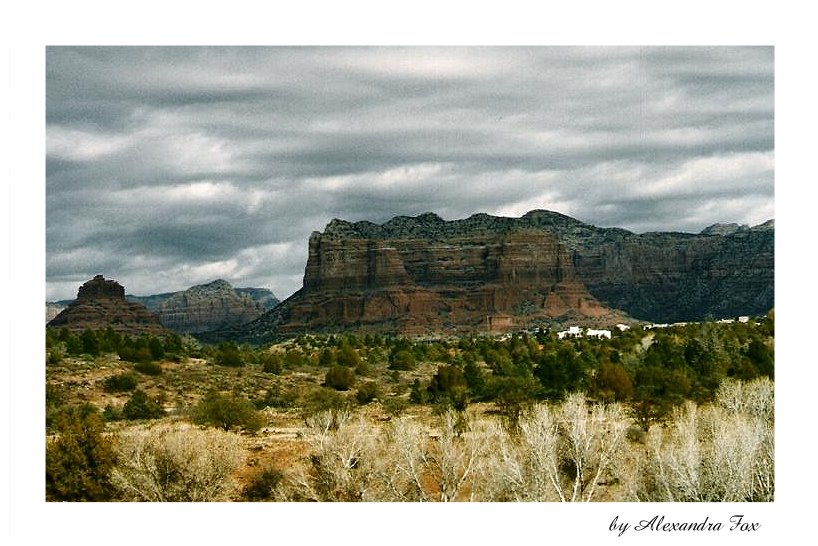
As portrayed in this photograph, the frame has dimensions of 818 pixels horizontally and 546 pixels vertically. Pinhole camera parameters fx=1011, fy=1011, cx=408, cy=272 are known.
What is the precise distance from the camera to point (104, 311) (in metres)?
99.5

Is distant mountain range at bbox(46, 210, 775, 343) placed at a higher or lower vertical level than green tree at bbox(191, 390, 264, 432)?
higher

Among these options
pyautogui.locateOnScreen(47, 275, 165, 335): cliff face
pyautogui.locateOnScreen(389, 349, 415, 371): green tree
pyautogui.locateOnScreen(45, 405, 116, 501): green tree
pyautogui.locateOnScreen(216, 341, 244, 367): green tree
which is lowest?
pyautogui.locateOnScreen(45, 405, 116, 501): green tree

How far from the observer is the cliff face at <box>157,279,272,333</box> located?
12262 centimetres

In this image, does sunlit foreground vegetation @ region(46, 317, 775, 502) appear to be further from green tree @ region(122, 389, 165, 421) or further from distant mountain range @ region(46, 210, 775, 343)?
distant mountain range @ region(46, 210, 775, 343)

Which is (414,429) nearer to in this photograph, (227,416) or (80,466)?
(80,466)

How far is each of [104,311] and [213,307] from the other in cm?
2922

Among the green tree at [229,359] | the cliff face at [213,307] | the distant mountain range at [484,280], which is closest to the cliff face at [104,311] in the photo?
the distant mountain range at [484,280]

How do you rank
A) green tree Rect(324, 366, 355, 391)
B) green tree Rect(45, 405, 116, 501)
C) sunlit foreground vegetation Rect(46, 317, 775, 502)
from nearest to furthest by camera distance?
sunlit foreground vegetation Rect(46, 317, 775, 502) < green tree Rect(45, 405, 116, 501) < green tree Rect(324, 366, 355, 391)

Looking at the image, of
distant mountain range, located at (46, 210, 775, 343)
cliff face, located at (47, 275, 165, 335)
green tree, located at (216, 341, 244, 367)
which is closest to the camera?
green tree, located at (216, 341, 244, 367)

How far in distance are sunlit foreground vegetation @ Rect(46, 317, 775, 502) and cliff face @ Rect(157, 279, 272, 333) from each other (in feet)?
219

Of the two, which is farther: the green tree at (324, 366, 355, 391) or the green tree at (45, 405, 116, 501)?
the green tree at (324, 366, 355, 391)

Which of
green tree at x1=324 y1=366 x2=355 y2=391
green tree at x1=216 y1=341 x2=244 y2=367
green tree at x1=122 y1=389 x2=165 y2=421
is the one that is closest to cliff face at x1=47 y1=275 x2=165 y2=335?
green tree at x1=216 y1=341 x2=244 y2=367

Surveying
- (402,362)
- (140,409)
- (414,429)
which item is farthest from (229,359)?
(414,429)
